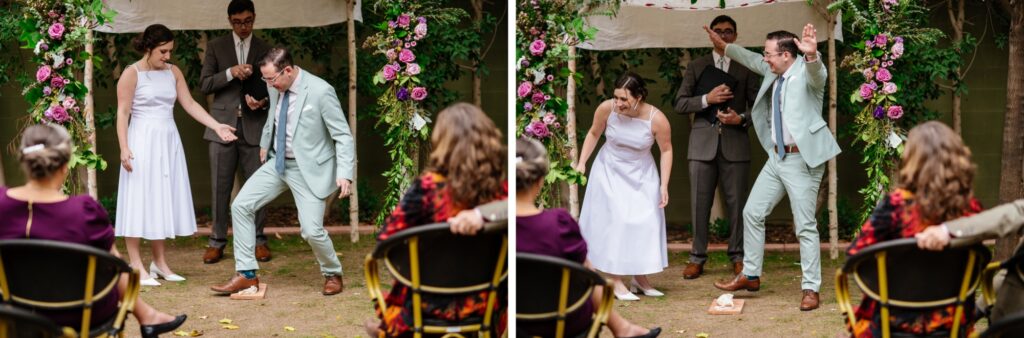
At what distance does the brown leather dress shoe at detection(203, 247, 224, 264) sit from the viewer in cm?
388

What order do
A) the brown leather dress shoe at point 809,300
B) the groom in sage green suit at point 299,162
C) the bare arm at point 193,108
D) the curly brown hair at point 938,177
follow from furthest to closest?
the groom in sage green suit at point 299,162 < the bare arm at point 193,108 < the brown leather dress shoe at point 809,300 < the curly brown hair at point 938,177

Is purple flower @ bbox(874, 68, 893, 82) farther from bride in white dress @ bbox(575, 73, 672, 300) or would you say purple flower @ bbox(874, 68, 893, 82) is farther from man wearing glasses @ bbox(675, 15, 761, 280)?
bride in white dress @ bbox(575, 73, 672, 300)

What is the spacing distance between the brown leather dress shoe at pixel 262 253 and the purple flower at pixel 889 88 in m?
2.04

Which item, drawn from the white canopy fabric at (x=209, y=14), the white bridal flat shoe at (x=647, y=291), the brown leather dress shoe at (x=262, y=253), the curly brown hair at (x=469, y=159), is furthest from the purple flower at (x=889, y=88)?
the brown leather dress shoe at (x=262, y=253)

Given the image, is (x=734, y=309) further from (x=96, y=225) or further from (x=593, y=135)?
(x=96, y=225)

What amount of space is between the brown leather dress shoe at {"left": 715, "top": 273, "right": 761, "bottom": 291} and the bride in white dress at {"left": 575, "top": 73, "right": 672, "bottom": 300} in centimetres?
19

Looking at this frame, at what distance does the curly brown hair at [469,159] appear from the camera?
3.09 m

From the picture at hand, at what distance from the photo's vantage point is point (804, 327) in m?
3.54

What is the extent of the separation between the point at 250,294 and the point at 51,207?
901 millimetres

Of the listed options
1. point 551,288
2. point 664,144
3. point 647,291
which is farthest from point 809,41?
point 551,288

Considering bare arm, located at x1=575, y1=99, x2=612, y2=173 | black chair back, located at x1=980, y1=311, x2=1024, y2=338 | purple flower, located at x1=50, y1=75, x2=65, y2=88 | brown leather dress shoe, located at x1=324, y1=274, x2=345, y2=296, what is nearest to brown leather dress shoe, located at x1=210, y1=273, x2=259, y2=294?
brown leather dress shoe, located at x1=324, y1=274, x2=345, y2=296

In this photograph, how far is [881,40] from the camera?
333cm

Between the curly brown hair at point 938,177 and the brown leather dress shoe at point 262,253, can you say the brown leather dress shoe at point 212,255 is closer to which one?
the brown leather dress shoe at point 262,253

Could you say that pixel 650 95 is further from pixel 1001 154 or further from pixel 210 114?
pixel 210 114
